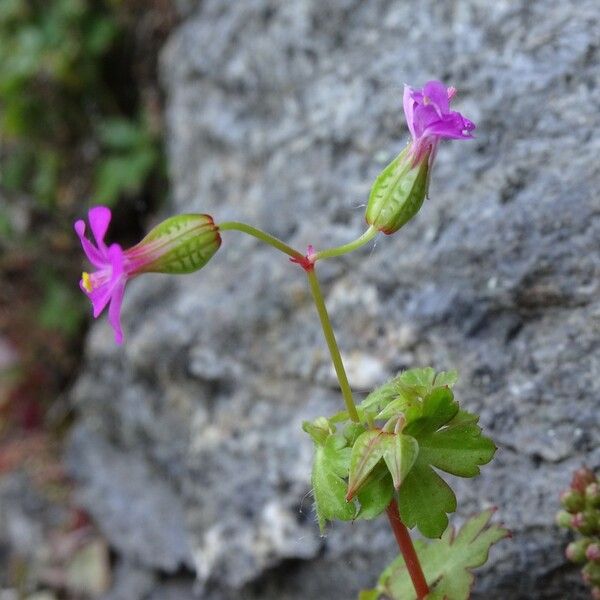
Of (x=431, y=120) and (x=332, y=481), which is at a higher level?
(x=431, y=120)

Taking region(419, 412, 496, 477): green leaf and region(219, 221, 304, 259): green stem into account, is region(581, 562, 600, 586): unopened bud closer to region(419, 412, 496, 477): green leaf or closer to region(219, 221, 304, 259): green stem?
region(419, 412, 496, 477): green leaf

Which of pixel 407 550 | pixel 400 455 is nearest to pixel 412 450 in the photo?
pixel 400 455

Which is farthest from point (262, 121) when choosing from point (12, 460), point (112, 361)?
point (12, 460)

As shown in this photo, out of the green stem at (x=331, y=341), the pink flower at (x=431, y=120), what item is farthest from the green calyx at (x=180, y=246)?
the pink flower at (x=431, y=120)

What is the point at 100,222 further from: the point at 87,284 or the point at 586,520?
the point at 586,520

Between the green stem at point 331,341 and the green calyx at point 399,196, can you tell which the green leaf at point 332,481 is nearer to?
the green stem at point 331,341

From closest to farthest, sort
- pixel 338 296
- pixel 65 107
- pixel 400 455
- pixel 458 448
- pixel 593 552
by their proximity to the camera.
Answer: pixel 400 455 → pixel 458 448 → pixel 593 552 → pixel 338 296 → pixel 65 107

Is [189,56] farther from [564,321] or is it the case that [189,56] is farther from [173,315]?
[564,321]
